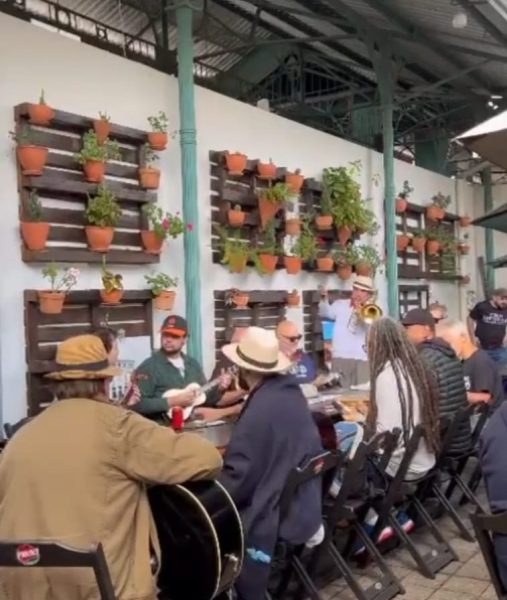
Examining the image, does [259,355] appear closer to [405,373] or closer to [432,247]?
[405,373]

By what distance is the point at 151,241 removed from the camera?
629 cm

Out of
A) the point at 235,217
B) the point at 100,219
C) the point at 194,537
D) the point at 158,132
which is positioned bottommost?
the point at 194,537

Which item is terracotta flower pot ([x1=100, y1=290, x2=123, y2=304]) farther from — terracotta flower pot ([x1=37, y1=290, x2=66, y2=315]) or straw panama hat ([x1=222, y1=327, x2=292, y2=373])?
straw panama hat ([x1=222, y1=327, x2=292, y2=373])

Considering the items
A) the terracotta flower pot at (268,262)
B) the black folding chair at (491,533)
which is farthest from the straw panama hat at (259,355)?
the terracotta flower pot at (268,262)

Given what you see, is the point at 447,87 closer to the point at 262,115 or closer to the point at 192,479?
the point at 262,115

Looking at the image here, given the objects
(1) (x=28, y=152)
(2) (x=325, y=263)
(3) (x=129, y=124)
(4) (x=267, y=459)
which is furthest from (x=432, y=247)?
(4) (x=267, y=459)

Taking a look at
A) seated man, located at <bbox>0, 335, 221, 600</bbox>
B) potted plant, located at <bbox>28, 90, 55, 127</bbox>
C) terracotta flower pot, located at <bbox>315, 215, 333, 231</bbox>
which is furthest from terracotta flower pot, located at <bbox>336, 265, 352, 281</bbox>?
seated man, located at <bbox>0, 335, 221, 600</bbox>

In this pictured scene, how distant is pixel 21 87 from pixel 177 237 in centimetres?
173

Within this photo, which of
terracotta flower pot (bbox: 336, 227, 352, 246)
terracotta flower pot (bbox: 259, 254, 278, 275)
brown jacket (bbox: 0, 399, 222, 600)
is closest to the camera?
brown jacket (bbox: 0, 399, 222, 600)

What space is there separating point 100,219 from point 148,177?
63cm

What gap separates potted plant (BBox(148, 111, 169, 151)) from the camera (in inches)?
248

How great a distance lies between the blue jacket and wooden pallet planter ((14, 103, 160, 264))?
2.59 metres

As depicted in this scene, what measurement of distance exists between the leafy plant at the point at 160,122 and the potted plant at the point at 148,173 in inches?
6.3

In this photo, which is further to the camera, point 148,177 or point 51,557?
point 148,177
